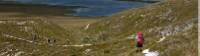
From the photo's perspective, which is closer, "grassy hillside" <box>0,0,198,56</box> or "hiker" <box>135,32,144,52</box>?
"hiker" <box>135,32,144,52</box>

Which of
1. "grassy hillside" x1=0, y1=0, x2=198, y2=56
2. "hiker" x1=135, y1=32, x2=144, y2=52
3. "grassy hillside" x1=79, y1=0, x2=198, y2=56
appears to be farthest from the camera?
"grassy hillside" x1=0, y1=0, x2=198, y2=56

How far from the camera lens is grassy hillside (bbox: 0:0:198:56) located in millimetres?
44000

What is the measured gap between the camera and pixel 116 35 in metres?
86.3

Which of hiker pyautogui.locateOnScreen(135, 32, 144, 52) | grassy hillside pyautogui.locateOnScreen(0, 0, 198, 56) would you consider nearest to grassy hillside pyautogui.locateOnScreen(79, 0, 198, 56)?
grassy hillside pyautogui.locateOnScreen(0, 0, 198, 56)

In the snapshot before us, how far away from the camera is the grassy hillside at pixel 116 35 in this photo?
4400 cm

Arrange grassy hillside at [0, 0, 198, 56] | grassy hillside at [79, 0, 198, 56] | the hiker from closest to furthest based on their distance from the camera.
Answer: the hiker < grassy hillside at [79, 0, 198, 56] < grassy hillside at [0, 0, 198, 56]

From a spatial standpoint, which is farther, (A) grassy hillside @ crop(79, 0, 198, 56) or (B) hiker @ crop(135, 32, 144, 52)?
(A) grassy hillside @ crop(79, 0, 198, 56)

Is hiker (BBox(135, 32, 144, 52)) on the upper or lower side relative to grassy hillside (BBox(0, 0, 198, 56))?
upper

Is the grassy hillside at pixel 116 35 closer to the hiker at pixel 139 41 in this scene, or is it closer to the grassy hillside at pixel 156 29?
the grassy hillside at pixel 156 29

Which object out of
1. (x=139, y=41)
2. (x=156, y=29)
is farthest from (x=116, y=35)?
(x=139, y=41)

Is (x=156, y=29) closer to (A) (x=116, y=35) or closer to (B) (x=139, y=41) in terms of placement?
(A) (x=116, y=35)

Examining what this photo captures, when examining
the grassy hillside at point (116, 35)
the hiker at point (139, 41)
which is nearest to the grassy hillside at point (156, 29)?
the grassy hillside at point (116, 35)

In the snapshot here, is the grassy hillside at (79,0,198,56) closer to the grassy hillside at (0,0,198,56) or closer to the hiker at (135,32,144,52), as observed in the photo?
the grassy hillside at (0,0,198,56)

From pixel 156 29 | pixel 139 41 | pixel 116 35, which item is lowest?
pixel 116 35
